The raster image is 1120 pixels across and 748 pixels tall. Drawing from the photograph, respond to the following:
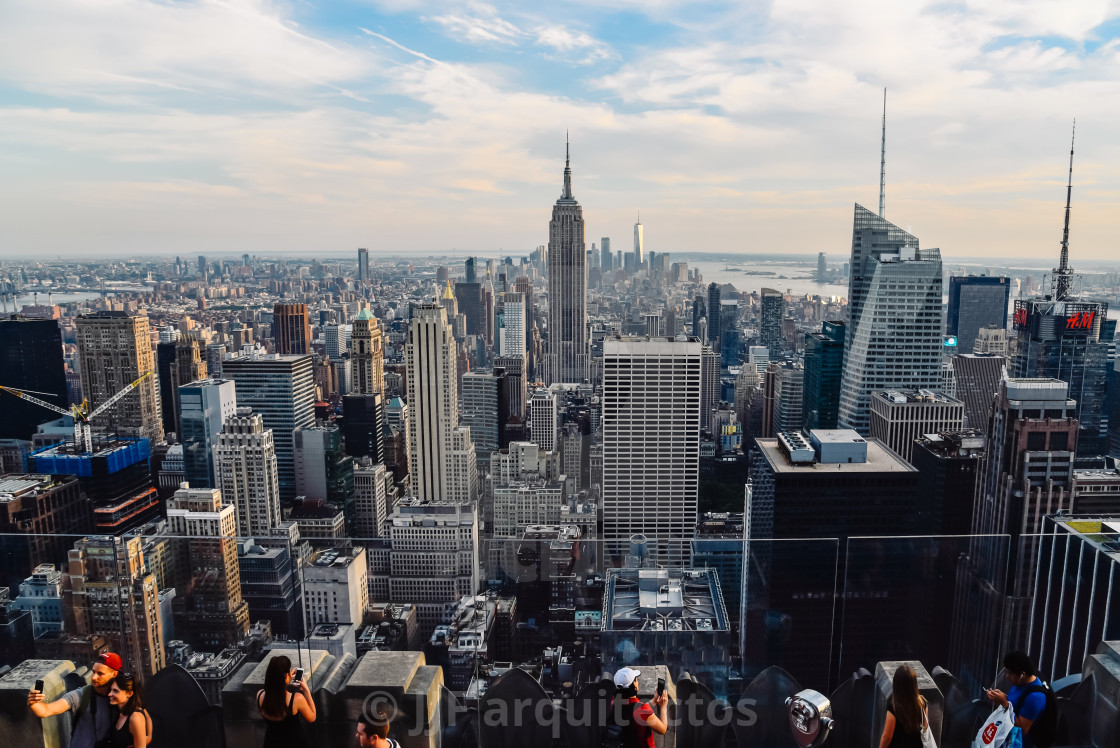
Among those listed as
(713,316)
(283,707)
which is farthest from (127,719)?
(713,316)

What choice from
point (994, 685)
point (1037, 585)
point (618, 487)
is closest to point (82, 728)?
point (994, 685)

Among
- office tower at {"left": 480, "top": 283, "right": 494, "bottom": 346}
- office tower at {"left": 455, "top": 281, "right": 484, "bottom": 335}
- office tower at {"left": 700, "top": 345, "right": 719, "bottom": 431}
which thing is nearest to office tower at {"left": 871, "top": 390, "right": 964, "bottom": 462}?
office tower at {"left": 700, "top": 345, "right": 719, "bottom": 431}

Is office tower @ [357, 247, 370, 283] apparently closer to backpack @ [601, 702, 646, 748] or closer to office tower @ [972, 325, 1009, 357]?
office tower @ [972, 325, 1009, 357]

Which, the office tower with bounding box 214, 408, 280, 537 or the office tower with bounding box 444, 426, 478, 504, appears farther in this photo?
the office tower with bounding box 444, 426, 478, 504

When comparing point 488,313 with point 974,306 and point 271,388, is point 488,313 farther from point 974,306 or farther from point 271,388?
point 974,306

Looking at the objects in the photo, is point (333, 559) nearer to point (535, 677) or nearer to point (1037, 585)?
point (535, 677)
